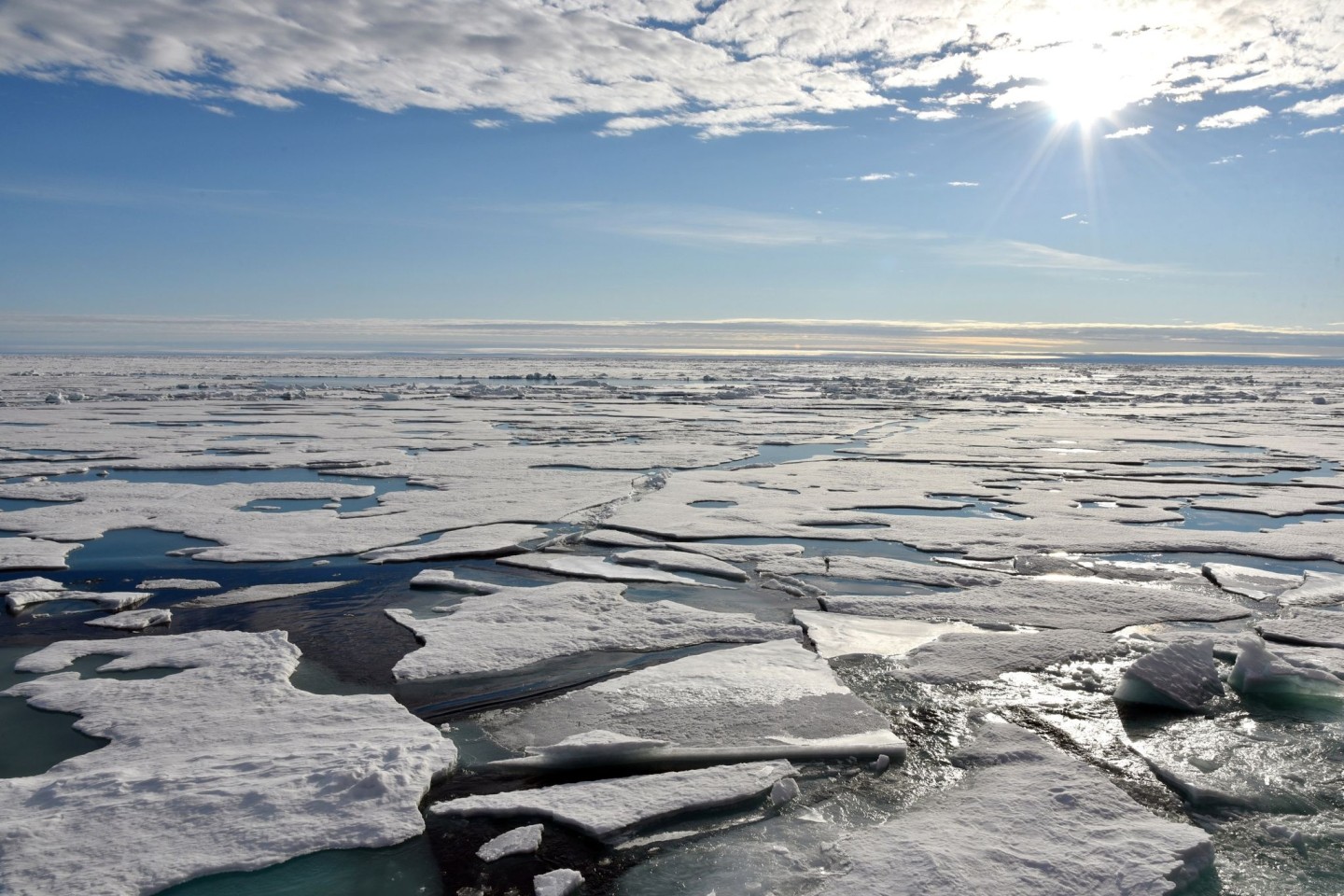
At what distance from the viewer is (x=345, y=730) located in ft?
12.5

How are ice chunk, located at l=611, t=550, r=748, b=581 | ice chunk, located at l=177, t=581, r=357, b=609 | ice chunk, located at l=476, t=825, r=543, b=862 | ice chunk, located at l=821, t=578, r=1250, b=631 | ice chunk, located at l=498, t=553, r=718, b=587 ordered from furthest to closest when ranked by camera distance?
1. ice chunk, located at l=611, t=550, r=748, b=581
2. ice chunk, located at l=498, t=553, r=718, b=587
3. ice chunk, located at l=177, t=581, r=357, b=609
4. ice chunk, located at l=821, t=578, r=1250, b=631
5. ice chunk, located at l=476, t=825, r=543, b=862

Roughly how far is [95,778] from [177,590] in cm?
296

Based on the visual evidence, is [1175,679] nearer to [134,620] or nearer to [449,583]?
[449,583]

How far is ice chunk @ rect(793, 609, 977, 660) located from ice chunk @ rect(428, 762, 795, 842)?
58.1 inches

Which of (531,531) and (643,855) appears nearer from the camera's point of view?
(643,855)

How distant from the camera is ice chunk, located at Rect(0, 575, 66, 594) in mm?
5871

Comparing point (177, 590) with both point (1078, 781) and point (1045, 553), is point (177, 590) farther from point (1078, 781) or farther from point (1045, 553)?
point (1045, 553)

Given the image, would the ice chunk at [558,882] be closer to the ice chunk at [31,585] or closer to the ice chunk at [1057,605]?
the ice chunk at [1057,605]

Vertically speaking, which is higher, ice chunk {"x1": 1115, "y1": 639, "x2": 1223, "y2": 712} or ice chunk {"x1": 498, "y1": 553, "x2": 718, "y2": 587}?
ice chunk {"x1": 1115, "y1": 639, "x2": 1223, "y2": 712}

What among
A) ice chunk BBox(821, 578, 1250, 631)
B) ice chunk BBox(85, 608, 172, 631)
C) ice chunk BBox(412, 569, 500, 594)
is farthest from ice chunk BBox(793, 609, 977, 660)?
ice chunk BBox(85, 608, 172, 631)

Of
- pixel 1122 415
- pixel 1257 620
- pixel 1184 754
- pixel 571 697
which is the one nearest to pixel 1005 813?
pixel 1184 754

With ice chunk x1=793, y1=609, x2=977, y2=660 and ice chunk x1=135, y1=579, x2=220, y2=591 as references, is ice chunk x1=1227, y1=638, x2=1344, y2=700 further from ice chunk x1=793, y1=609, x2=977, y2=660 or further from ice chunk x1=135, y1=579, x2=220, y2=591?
ice chunk x1=135, y1=579, x2=220, y2=591

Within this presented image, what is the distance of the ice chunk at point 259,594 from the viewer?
5742 mm

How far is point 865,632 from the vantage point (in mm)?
5234
